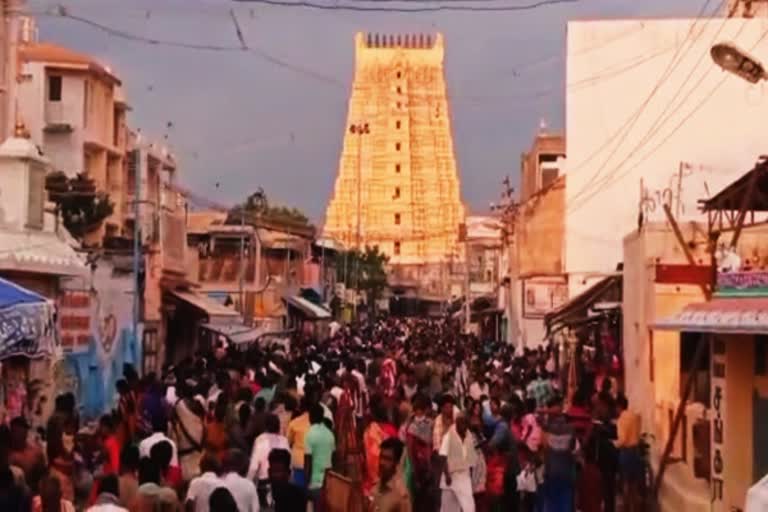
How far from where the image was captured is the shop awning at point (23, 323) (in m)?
13.4

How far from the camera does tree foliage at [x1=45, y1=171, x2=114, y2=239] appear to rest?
124ft

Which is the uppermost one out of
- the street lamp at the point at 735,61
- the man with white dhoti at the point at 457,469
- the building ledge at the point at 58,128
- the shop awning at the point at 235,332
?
the building ledge at the point at 58,128

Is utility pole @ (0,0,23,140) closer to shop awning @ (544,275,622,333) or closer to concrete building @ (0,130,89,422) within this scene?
concrete building @ (0,130,89,422)

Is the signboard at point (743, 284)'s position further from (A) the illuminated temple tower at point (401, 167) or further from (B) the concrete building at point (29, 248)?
(A) the illuminated temple tower at point (401, 167)

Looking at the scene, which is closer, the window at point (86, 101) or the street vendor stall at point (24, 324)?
the street vendor stall at point (24, 324)

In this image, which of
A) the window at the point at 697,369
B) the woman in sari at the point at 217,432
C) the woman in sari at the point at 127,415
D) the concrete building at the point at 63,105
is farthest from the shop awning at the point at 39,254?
the concrete building at the point at 63,105

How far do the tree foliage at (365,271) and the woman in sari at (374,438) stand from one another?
70463 millimetres

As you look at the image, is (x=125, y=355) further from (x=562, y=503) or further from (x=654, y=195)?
(x=562, y=503)

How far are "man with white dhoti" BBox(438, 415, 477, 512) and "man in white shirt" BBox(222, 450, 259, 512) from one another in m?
3.58

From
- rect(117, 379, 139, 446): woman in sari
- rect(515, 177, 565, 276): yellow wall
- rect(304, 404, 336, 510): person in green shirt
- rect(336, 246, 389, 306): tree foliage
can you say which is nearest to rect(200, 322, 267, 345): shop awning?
rect(515, 177, 565, 276): yellow wall

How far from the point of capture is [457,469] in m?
12.8

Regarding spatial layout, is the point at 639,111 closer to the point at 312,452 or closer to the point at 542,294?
the point at 542,294

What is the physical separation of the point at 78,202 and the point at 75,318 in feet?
60.0

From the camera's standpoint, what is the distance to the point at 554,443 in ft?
44.1
